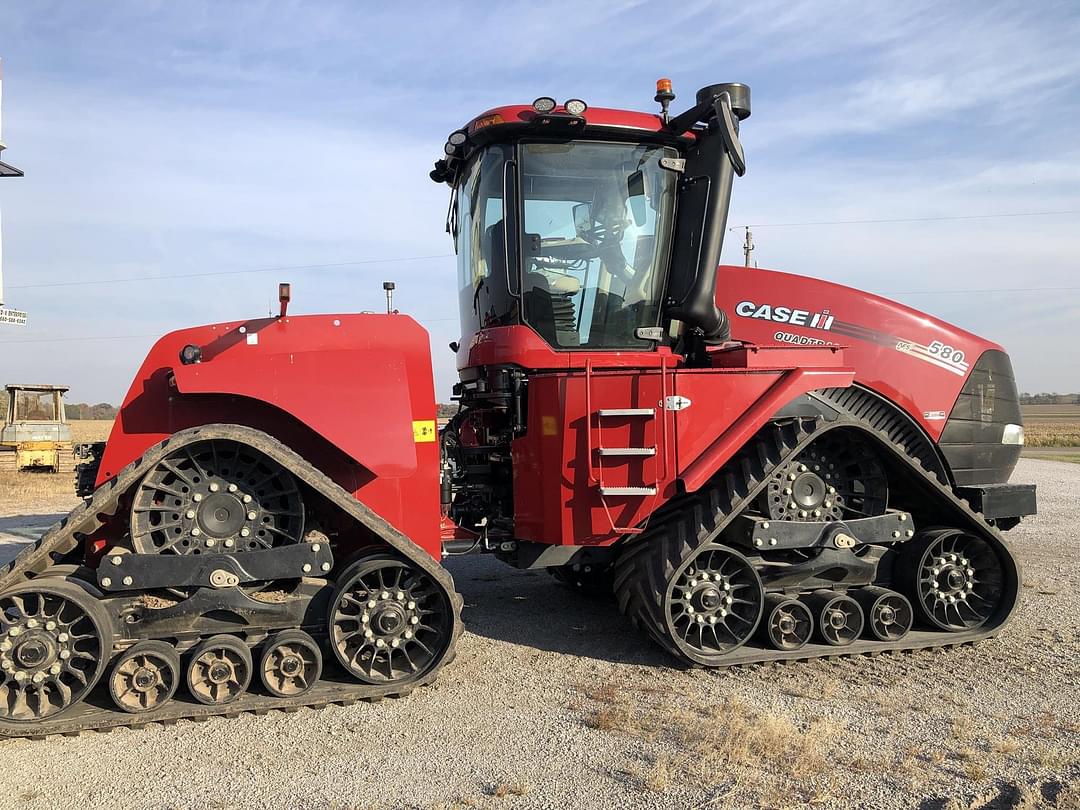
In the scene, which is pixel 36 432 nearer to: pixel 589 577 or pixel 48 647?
pixel 589 577

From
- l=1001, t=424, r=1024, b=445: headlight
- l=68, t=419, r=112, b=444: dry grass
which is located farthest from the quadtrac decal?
l=68, t=419, r=112, b=444: dry grass

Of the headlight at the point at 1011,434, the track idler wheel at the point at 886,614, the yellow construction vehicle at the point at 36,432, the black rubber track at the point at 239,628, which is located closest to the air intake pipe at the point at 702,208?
the track idler wheel at the point at 886,614

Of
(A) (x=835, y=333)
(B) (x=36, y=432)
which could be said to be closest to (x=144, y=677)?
(A) (x=835, y=333)

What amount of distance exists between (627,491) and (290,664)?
206 cm

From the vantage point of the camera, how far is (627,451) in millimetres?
4738

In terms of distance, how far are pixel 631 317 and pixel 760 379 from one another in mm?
892

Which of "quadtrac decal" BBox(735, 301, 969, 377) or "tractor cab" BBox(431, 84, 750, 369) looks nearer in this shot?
"tractor cab" BBox(431, 84, 750, 369)

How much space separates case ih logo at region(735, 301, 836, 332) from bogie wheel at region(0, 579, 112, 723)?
14.5 feet

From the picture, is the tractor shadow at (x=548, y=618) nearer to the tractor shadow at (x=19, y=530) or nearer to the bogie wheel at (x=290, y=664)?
the bogie wheel at (x=290, y=664)

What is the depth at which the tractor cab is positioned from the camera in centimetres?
501

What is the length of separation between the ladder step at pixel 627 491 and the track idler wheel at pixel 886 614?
64.8 inches

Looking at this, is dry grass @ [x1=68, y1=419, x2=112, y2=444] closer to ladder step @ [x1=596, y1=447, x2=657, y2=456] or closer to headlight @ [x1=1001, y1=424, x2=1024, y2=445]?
ladder step @ [x1=596, y1=447, x2=657, y2=456]

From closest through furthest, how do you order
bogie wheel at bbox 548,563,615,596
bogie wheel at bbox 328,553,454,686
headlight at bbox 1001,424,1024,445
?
1. bogie wheel at bbox 328,553,454,686
2. headlight at bbox 1001,424,1024,445
3. bogie wheel at bbox 548,563,615,596

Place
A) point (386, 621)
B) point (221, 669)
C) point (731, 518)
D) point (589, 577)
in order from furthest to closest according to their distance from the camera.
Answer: point (589, 577), point (731, 518), point (386, 621), point (221, 669)
